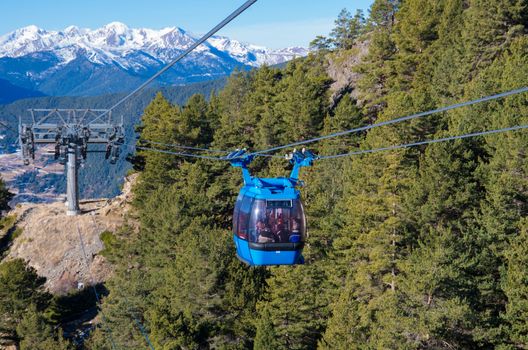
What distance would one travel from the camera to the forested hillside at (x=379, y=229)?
24.0 m

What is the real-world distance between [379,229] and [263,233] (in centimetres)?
1349

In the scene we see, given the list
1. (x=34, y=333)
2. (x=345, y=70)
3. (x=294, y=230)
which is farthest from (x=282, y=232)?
(x=345, y=70)

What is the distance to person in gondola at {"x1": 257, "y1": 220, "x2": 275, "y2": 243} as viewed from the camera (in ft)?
52.2

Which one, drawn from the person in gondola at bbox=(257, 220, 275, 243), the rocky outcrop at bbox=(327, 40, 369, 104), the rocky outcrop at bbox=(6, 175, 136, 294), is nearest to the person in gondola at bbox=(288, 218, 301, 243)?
the person in gondola at bbox=(257, 220, 275, 243)

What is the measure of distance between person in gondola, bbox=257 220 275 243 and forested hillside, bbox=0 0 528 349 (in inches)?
417

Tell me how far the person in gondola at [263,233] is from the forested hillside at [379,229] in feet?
34.8

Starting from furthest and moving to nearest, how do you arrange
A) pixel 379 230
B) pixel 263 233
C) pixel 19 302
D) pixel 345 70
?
pixel 345 70 → pixel 19 302 → pixel 379 230 → pixel 263 233

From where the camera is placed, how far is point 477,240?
24.5 metres

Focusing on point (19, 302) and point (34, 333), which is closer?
point (34, 333)

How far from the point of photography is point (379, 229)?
27.8 metres

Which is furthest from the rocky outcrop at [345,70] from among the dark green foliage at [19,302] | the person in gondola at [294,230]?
the person in gondola at [294,230]

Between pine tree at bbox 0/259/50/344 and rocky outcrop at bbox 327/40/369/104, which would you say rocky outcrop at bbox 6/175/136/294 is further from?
rocky outcrop at bbox 327/40/369/104

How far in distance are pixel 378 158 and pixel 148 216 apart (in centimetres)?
2165

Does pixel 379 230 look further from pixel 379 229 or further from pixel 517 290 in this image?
pixel 517 290
